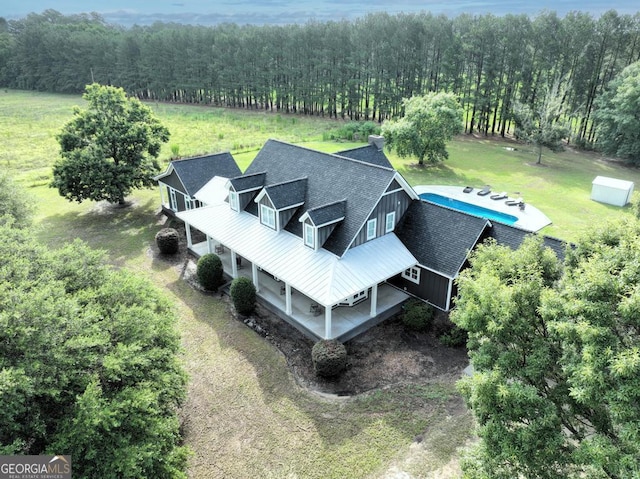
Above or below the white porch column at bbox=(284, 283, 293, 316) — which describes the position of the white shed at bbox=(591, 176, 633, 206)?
above

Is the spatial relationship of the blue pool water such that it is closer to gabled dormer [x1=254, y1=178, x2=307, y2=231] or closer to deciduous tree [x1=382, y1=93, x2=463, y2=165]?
deciduous tree [x1=382, y1=93, x2=463, y2=165]

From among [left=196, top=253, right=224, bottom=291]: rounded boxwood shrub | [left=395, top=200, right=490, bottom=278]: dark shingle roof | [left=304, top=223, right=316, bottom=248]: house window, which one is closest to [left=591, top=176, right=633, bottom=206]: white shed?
[left=395, top=200, right=490, bottom=278]: dark shingle roof

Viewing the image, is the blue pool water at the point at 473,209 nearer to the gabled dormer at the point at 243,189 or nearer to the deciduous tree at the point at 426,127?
the deciduous tree at the point at 426,127

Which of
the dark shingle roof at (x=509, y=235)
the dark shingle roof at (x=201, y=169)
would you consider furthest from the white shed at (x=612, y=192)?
the dark shingle roof at (x=201, y=169)

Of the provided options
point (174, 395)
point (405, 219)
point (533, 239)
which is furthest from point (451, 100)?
point (174, 395)

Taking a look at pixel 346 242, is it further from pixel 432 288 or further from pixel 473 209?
pixel 473 209

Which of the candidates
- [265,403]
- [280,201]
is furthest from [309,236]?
[265,403]
